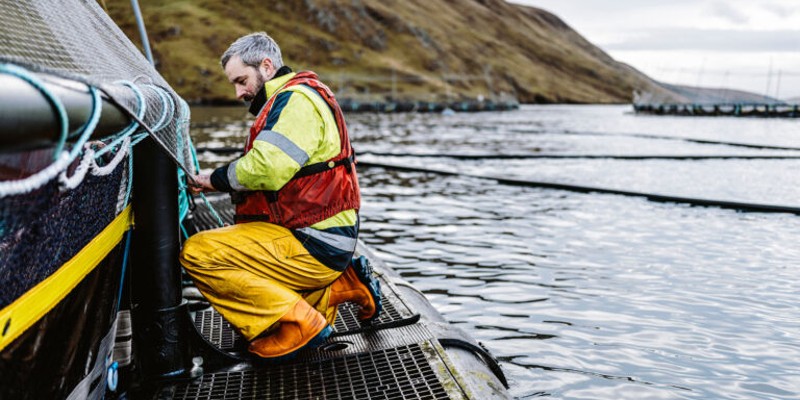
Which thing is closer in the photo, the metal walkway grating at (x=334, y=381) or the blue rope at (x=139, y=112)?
the blue rope at (x=139, y=112)

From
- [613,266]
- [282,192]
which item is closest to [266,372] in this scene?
[282,192]

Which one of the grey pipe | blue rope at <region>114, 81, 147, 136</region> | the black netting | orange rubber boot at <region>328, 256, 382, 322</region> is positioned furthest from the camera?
orange rubber boot at <region>328, 256, 382, 322</region>

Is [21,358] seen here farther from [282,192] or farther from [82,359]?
[282,192]

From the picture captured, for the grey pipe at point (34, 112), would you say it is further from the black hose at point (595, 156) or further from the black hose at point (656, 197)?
the black hose at point (595, 156)

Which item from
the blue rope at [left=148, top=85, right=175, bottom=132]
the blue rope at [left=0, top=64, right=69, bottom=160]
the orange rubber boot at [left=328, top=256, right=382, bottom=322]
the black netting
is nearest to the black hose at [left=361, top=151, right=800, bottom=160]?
the orange rubber boot at [left=328, top=256, right=382, bottom=322]

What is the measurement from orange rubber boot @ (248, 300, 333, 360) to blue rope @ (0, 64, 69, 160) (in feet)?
9.34

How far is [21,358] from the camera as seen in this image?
96.3 inches

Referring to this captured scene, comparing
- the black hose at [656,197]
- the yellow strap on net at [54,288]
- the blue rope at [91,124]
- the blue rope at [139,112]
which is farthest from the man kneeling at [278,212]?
the black hose at [656,197]

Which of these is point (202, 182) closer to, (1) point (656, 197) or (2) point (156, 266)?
(2) point (156, 266)

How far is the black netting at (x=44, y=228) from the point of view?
2234 millimetres

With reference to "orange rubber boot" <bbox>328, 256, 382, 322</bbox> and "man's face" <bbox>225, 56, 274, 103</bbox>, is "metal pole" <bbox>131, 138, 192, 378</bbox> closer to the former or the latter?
"man's face" <bbox>225, 56, 274, 103</bbox>

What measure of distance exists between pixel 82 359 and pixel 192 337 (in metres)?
1.22

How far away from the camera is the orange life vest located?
447cm

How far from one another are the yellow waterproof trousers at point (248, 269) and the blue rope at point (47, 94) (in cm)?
267
